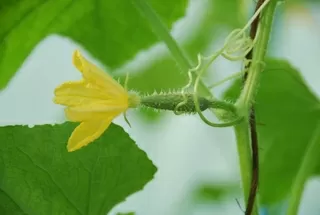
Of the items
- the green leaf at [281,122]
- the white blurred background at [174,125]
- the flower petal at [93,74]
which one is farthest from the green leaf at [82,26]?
the white blurred background at [174,125]

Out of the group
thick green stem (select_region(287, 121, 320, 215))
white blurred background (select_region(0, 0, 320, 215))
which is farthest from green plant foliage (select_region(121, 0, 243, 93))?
thick green stem (select_region(287, 121, 320, 215))

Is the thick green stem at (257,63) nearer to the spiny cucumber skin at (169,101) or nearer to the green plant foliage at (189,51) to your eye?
the spiny cucumber skin at (169,101)

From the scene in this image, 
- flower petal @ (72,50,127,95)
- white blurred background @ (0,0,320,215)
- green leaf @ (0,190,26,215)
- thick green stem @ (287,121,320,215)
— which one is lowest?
white blurred background @ (0,0,320,215)

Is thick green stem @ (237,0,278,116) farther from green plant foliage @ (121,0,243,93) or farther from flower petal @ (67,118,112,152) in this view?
green plant foliage @ (121,0,243,93)

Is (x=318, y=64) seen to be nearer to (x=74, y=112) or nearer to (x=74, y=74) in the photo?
(x=74, y=74)

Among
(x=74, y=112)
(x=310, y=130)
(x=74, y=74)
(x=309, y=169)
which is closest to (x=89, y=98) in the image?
(x=74, y=112)

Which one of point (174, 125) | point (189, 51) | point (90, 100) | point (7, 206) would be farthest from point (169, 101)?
point (174, 125)

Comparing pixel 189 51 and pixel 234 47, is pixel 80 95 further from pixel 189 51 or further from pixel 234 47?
pixel 189 51
